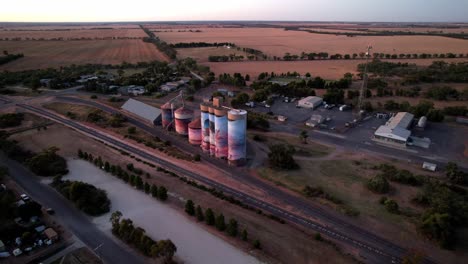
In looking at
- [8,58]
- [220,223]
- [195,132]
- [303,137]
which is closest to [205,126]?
[195,132]

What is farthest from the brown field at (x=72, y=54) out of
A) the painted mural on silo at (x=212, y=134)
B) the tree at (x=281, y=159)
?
the tree at (x=281, y=159)

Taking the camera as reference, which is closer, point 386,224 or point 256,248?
point 256,248

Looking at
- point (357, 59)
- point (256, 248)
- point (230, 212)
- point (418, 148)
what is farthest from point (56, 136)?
point (357, 59)

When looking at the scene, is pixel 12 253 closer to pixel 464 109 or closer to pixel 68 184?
pixel 68 184

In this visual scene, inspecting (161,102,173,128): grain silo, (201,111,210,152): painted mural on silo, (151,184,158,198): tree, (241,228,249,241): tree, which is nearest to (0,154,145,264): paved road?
(151,184,158,198): tree

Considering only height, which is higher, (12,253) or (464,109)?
(464,109)

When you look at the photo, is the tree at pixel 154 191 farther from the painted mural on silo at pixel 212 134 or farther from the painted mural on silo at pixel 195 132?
the painted mural on silo at pixel 195 132
